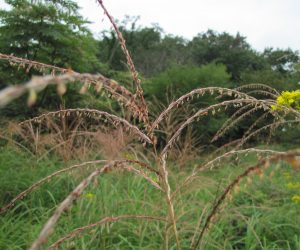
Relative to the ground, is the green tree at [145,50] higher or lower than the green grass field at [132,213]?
higher

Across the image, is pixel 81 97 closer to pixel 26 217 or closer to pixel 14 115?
pixel 14 115

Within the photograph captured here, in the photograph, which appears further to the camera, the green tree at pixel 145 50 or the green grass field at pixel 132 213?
the green tree at pixel 145 50

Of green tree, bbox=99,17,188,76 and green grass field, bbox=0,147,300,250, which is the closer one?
green grass field, bbox=0,147,300,250

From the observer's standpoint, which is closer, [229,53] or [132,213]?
[132,213]

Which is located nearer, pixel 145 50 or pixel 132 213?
pixel 132 213

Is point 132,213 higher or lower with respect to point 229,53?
lower

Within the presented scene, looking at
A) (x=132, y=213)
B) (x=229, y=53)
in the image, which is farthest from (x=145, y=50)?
(x=132, y=213)

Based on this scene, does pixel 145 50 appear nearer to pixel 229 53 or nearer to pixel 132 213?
pixel 229 53

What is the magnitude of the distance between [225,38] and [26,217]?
29.1 meters

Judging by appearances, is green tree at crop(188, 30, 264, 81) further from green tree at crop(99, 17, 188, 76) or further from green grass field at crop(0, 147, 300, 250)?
green grass field at crop(0, 147, 300, 250)

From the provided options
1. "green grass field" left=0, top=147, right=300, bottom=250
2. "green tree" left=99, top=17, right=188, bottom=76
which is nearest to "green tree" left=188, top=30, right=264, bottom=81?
"green tree" left=99, top=17, right=188, bottom=76

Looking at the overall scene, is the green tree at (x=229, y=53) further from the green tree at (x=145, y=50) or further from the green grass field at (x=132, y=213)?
the green grass field at (x=132, y=213)

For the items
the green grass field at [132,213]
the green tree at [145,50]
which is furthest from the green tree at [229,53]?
the green grass field at [132,213]

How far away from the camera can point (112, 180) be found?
191 inches
